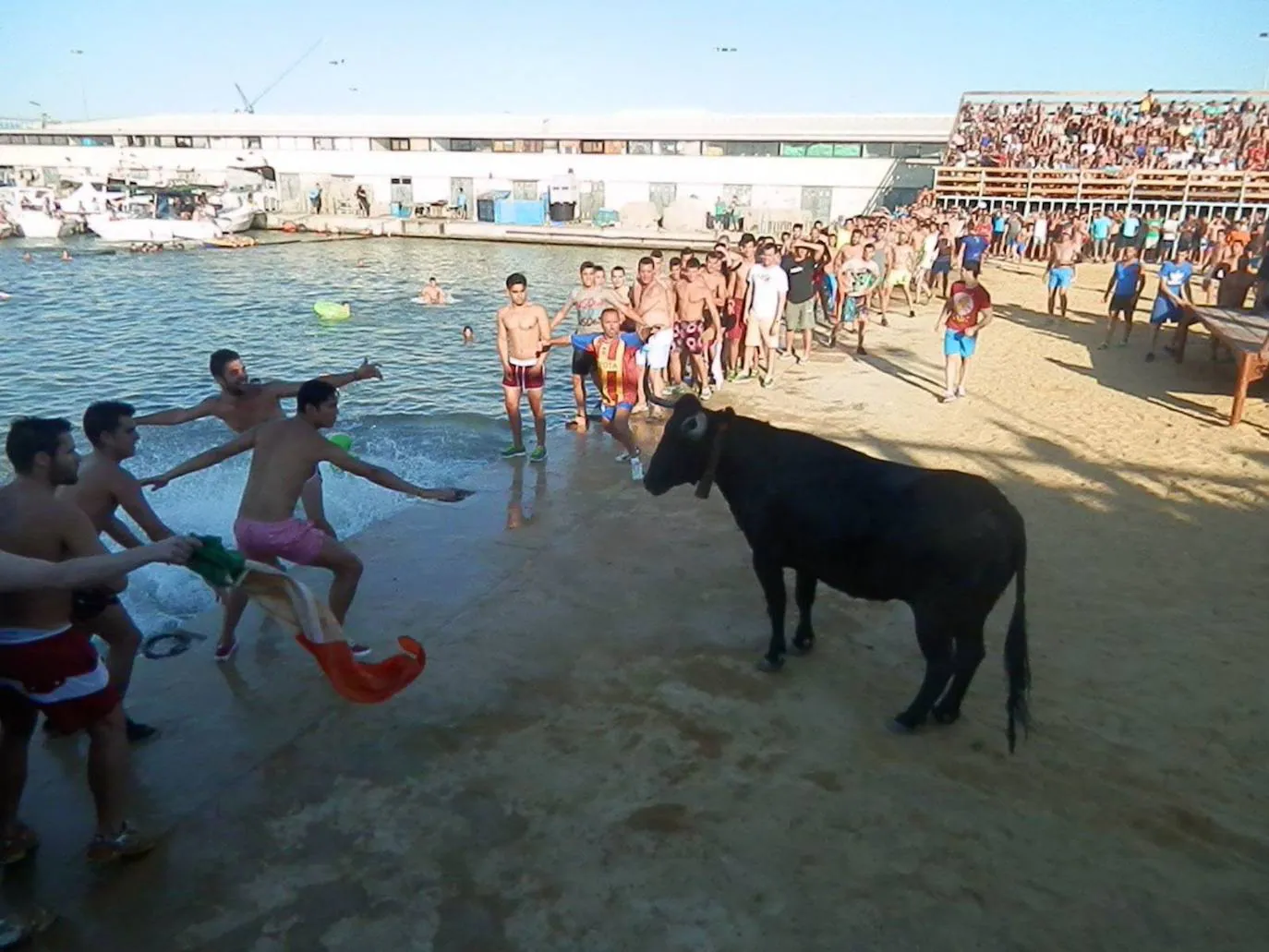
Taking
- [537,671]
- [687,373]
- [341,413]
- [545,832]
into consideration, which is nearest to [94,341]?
[341,413]

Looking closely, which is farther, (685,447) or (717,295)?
(717,295)

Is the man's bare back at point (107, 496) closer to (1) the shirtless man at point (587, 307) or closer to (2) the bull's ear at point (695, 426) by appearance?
(2) the bull's ear at point (695, 426)

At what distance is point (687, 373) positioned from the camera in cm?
1233

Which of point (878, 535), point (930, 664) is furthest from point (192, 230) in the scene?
point (930, 664)


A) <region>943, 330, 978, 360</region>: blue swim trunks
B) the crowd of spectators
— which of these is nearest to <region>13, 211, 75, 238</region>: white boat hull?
the crowd of spectators

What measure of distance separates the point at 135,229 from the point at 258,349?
28.5m

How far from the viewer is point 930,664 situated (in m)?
4.36

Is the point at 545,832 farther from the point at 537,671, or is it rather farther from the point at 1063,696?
the point at 1063,696

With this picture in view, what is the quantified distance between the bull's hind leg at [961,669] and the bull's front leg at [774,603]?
35.9 inches

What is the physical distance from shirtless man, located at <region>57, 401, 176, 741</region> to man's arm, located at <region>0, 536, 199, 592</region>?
4.37 ft

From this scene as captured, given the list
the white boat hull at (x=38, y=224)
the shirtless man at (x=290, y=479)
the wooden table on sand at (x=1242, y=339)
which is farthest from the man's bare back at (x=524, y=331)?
the white boat hull at (x=38, y=224)

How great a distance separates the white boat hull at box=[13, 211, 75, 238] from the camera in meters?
41.8

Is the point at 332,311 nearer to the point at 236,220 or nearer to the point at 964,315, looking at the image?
the point at 964,315

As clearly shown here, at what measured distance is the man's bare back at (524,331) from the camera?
8.49 meters
